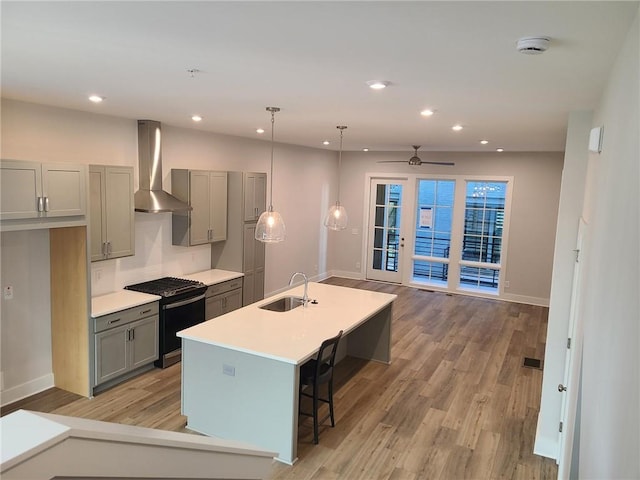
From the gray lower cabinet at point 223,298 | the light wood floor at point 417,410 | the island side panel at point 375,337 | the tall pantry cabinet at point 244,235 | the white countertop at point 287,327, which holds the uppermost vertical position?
the tall pantry cabinet at point 244,235

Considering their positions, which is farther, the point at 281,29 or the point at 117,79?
the point at 117,79

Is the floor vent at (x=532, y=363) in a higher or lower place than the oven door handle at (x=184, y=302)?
lower

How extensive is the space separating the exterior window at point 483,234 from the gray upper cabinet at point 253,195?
434 cm

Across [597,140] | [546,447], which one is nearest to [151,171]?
[597,140]

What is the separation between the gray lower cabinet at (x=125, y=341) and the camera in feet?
15.1

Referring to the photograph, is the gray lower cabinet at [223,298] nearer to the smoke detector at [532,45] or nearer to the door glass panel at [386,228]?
the door glass panel at [386,228]

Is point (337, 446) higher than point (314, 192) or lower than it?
lower

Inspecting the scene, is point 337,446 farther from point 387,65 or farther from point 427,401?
point 387,65

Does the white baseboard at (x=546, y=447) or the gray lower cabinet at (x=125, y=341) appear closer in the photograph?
the white baseboard at (x=546, y=447)

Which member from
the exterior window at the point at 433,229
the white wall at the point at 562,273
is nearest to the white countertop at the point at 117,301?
the white wall at the point at 562,273

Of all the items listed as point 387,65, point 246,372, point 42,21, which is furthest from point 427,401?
point 42,21

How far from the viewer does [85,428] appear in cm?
77

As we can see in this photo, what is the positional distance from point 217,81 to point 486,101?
195cm

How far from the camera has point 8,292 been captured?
14.1 ft
